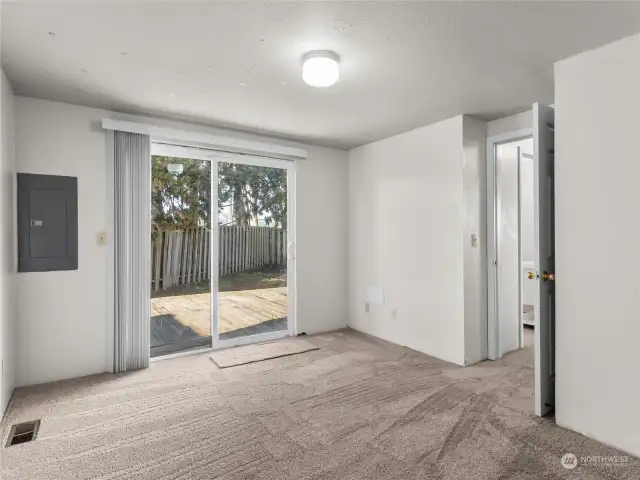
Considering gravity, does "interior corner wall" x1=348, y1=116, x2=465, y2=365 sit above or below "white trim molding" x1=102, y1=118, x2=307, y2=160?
below

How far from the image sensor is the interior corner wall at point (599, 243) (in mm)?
2092

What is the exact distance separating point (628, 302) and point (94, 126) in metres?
4.28

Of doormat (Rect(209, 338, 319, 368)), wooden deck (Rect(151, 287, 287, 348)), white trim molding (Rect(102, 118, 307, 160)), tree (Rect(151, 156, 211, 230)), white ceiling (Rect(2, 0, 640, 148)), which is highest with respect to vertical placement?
white ceiling (Rect(2, 0, 640, 148))

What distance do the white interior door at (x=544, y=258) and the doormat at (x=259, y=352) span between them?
7.34ft

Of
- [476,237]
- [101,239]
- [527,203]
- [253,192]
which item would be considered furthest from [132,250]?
[527,203]

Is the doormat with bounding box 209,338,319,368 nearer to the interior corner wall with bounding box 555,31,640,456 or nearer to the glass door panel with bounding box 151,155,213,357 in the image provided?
the glass door panel with bounding box 151,155,213,357

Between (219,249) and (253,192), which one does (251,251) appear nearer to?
(219,249)

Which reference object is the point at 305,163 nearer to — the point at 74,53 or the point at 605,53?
the point at 74,53

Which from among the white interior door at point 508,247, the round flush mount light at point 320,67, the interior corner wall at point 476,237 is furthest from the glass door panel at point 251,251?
the white interior door at point 508,247

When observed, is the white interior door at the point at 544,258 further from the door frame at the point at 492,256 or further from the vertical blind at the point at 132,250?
the vertical blind at the point at 132,250

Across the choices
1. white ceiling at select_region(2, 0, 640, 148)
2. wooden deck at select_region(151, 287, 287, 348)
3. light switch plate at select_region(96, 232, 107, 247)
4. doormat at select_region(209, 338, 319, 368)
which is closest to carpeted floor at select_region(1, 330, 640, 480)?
doormat at select_region(209, 338, 319, 368)

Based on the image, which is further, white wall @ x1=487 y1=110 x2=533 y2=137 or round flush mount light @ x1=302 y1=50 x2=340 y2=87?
white wall @ x1=487 y1=110 x2=533 y2=137

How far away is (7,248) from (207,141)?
1952 millimetres

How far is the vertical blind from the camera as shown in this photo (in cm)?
339
